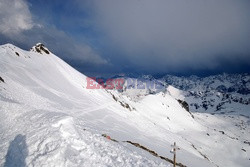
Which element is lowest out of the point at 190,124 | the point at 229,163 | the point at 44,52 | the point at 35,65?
the point at 229,163

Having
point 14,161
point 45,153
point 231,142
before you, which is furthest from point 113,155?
point 231,142

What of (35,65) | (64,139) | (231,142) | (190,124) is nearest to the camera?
(64,139)

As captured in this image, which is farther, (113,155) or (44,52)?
(44,52)

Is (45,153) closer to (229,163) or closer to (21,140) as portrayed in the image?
(21,140)

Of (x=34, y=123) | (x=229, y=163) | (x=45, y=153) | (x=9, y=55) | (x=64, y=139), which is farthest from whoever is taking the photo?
(x=229, y=163)

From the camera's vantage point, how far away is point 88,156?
53.7 ft

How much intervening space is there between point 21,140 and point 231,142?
138 meters

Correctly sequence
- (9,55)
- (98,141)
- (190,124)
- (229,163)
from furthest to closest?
(190,124), (229,163), (9,55), (98,141)

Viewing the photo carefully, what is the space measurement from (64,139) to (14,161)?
13.9 ft

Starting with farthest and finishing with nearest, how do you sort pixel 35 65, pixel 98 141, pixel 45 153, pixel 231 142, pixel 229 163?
pixel 231 142, pixel 229 163, pixel 35 65, pixel 98 141, pixel 45 153

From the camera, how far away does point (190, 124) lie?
6048 inches

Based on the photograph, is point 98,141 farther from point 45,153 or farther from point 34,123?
point 34,123

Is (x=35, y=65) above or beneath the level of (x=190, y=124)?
above

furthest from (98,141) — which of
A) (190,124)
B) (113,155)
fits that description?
(190,124)
